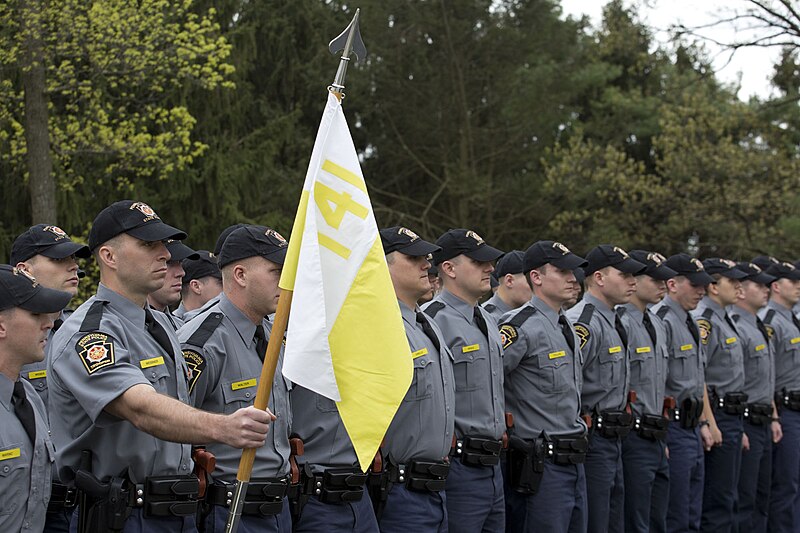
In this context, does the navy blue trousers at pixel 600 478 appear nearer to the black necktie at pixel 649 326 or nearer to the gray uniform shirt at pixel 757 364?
the black necktie at pixel 649 326

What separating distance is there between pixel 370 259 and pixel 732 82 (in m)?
24.8

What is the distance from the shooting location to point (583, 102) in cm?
2795

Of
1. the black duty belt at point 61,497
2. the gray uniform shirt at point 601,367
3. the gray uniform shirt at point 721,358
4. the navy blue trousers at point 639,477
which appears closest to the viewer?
the black duty belt at point 61,497

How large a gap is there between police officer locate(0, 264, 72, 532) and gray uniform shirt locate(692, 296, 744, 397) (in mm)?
7217

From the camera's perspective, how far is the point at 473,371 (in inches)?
272

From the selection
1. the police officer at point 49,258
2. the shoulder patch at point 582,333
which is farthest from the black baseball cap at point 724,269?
the police officer at point 49,258

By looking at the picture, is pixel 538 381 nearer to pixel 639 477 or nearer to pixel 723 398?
pixel 639 477

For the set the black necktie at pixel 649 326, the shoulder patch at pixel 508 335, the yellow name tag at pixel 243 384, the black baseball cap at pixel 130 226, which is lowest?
the black necktie at pixel 649 326

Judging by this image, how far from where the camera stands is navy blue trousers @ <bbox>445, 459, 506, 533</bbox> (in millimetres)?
6664

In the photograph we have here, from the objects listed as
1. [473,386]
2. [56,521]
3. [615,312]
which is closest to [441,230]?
[615,312]

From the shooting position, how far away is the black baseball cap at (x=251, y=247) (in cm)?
545

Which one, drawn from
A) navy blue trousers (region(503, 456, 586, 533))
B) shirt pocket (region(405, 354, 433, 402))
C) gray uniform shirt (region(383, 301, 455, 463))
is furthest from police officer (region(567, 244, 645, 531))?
shirt pocket (region(405, 354, 433, 402))

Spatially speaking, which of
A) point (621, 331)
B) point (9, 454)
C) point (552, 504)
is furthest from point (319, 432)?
point (621, 331)

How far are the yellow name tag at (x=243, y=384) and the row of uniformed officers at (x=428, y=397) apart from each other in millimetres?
11
